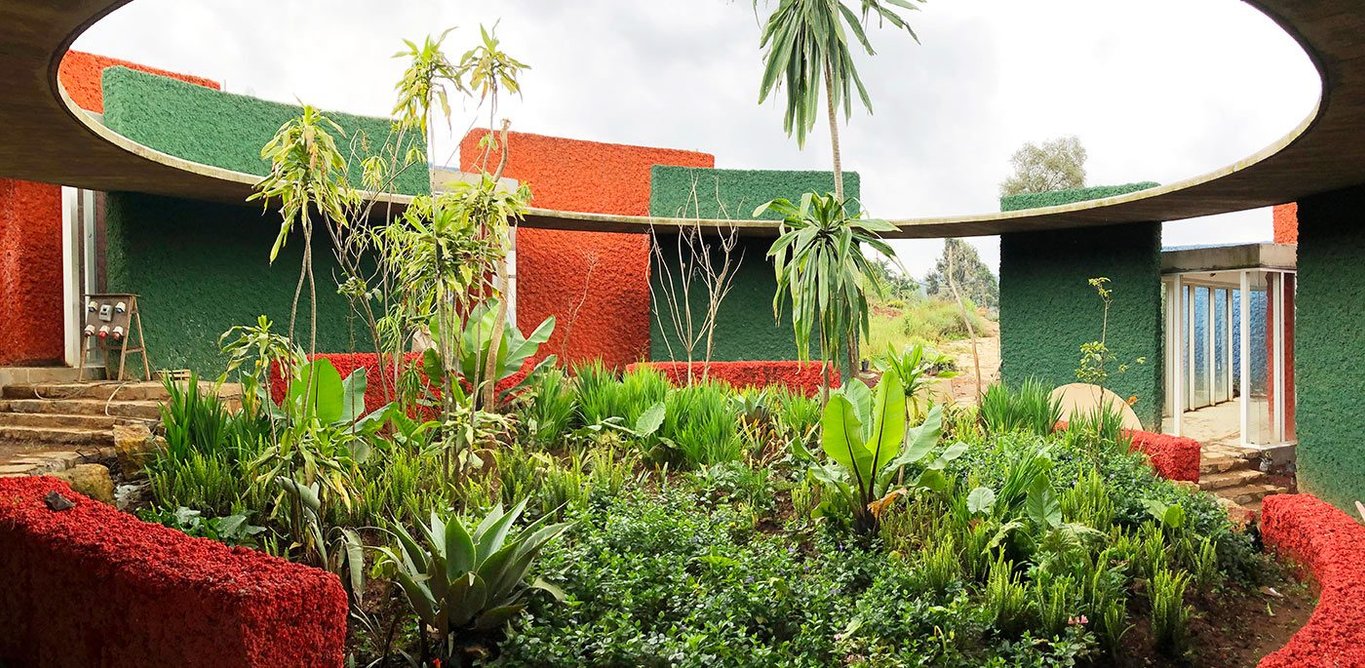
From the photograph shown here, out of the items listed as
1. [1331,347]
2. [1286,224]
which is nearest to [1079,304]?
[1286,224]

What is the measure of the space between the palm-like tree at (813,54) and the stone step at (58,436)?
622 cm

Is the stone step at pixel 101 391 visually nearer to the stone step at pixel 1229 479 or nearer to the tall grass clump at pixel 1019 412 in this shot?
the tall grass clump at pixel 1019 412

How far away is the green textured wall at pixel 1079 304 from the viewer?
32.2 ft

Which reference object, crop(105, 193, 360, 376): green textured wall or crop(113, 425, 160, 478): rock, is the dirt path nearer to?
crop(105, 193, 360, 376): green textured wall

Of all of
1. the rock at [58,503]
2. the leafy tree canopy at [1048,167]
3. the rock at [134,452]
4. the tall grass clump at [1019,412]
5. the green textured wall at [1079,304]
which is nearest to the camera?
the rock at [58,503]

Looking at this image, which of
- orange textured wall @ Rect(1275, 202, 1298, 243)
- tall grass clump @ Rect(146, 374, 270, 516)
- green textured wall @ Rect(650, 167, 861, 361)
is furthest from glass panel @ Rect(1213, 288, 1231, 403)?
tall grass clump @ Rect(146, 374, 270, 516)

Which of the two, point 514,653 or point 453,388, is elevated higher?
point 453,388

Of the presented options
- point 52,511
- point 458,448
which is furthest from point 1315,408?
point 52,511

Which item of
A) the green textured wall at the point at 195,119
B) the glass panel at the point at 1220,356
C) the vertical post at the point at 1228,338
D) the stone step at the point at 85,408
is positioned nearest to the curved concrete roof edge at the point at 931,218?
the green textured wall at the point at 195,119

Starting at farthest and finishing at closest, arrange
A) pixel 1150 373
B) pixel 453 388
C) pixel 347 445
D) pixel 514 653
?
pixel 1150 373
pixel 453 388
pixel 347 445
pixel 514 653

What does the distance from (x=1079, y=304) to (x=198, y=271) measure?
9.76m

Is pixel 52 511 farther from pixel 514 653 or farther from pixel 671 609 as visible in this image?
pixel 671 609

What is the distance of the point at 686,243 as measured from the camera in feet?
39.7

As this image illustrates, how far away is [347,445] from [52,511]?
135 cm
